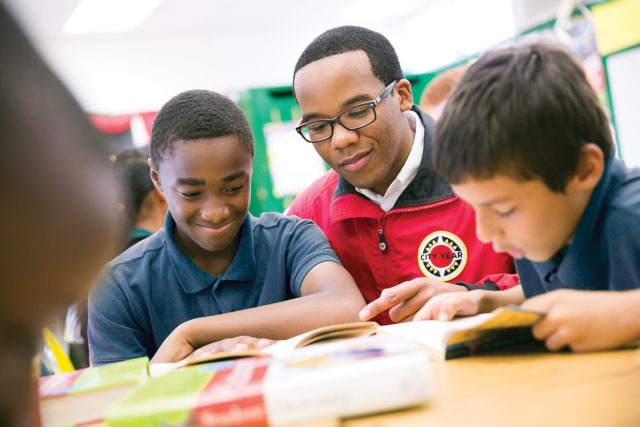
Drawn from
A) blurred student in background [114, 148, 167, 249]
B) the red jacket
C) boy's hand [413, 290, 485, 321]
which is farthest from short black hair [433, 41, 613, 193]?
blurred student in background [114, 148, 167, 249]

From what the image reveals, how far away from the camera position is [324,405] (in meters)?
0.54

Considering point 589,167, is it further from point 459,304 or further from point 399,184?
point 399,184

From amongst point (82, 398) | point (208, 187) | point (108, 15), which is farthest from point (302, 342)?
point (108, 15)

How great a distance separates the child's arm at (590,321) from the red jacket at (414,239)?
29.4 inches

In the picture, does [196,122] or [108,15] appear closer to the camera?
[196,122]

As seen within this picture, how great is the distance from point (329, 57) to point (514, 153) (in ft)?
2.45

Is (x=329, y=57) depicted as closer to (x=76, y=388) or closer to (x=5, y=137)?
(x=76, y=388)

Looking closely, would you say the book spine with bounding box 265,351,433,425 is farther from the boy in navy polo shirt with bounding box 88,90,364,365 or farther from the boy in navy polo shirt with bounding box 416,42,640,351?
the boy in navy polo shirt with bounding box 88,90,364,365

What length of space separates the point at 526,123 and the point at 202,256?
0.81m

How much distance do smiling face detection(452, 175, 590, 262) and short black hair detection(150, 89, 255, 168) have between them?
0.61 meters

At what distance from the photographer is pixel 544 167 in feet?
2.68

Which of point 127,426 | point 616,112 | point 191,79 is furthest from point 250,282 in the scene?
point 191,79

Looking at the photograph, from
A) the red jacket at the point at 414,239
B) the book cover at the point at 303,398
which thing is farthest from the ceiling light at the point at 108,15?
the book cover at the point at 303,398

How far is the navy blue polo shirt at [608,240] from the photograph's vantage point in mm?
827
